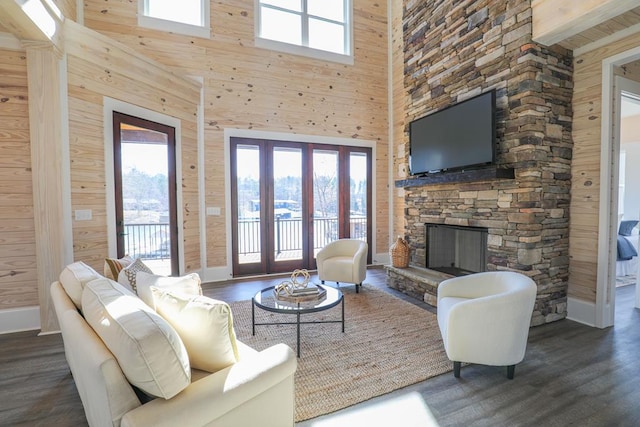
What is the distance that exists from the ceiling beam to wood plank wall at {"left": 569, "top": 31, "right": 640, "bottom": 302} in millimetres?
507

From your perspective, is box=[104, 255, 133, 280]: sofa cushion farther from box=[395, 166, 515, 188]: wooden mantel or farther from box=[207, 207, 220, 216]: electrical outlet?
box=[395, 166, 515, 188]: wooden mantel

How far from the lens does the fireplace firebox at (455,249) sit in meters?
3.83

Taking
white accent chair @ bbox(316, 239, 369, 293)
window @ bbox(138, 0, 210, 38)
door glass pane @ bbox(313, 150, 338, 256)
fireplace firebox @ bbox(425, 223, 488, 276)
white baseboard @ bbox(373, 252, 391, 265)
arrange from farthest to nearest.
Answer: white baseboard @ bbox(373, 252, 391, 265) → door glass pane @ bbox(313, 150, 338, 256) → window @ bbox(138, 0, 210, 38) → white accent chair @ bbox(316, 239, 369, 293) → fireplace firebox @ bbox(425, 223, 488, 276)

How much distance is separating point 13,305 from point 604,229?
5982 millimetres

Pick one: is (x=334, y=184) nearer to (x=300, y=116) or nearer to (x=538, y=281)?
(x=300, y=116)

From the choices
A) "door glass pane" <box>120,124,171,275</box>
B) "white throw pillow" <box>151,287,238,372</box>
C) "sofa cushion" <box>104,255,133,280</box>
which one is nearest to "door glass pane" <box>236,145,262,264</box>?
"door glass pane" <box>120,124,171,275</box>

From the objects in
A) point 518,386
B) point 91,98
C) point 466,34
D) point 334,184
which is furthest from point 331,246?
point 91,98

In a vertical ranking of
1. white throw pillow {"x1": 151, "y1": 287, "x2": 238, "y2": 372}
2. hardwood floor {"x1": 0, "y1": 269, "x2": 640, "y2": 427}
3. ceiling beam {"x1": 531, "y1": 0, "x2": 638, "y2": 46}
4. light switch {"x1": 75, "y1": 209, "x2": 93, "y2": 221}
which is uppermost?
ceiling beam {"x1": 531, "y1": 0, "x2": 638, "y2": 46}

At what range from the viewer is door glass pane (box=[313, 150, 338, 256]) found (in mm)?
5793

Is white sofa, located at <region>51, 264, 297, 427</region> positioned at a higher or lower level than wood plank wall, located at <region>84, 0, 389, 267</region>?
lower

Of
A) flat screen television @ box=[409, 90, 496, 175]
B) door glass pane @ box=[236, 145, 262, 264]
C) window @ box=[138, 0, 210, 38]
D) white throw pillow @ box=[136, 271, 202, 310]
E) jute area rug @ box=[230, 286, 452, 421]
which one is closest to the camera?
white throw pillow @ box=[136, 271, 202, 310]

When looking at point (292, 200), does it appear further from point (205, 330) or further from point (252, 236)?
point (205, 330)

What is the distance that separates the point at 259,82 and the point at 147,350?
199 inches

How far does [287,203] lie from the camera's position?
5.59 metres
